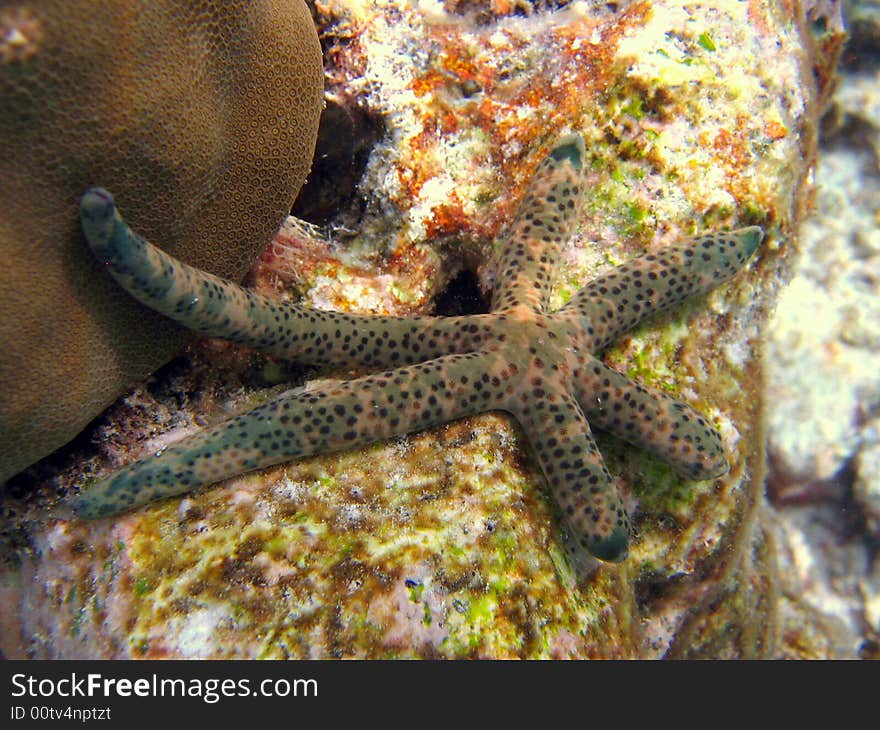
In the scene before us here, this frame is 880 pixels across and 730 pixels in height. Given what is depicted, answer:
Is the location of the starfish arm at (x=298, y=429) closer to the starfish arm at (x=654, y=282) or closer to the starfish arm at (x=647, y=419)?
the starfish arm at (x=647, y=419)

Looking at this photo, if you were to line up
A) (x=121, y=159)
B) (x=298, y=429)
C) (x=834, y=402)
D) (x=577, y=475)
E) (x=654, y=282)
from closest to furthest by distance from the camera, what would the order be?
(x=121, y=159) → (x=298, y=429) → (x=577, y=475) → (x=654, y=282) → (x=834, y=402)

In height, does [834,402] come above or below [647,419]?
above

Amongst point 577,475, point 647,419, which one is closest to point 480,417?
point 577,475

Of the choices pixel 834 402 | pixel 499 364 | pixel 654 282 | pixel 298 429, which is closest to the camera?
pixel 298 429

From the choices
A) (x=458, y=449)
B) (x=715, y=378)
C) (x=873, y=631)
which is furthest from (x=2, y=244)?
(x=873, y=631)

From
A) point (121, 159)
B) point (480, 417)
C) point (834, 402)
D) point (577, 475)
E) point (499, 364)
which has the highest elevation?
point (121, 159)

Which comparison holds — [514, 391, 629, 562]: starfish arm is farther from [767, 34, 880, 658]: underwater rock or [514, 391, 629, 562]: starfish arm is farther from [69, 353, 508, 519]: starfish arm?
[767, 34, 880, 658]: underwater rock

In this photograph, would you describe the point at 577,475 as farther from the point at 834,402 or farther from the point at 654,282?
the point at 834,402
